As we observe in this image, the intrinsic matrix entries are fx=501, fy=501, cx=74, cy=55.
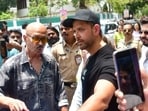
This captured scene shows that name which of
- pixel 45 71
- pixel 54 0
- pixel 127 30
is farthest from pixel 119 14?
pixel 45 71

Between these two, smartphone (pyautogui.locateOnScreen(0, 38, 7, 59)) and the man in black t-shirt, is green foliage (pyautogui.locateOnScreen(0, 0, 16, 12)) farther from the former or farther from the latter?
the man in black t-shirt

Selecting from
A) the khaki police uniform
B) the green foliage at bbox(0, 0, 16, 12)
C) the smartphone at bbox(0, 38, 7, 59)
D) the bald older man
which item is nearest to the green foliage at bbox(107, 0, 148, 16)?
the green foliage at bbox(0, 0, 16, 12)

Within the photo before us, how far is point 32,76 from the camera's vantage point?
4.57 m

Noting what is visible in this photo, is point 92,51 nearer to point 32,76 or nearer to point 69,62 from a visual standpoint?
point 32,76

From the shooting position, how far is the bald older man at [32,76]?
4520 mm

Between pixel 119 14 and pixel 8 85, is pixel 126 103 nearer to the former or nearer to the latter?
pixel 8 85

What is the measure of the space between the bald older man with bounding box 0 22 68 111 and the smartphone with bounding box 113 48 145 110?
1.73 metres

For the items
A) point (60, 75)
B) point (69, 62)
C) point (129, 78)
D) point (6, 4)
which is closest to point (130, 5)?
point (6, 4)

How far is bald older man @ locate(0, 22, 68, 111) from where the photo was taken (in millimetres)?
4520

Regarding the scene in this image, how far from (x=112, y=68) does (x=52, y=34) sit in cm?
609

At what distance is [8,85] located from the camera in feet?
14.8

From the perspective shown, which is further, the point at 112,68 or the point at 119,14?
the point at 119,14

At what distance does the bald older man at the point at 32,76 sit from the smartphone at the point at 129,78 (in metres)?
1.73

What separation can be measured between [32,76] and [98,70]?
1.06 meters
